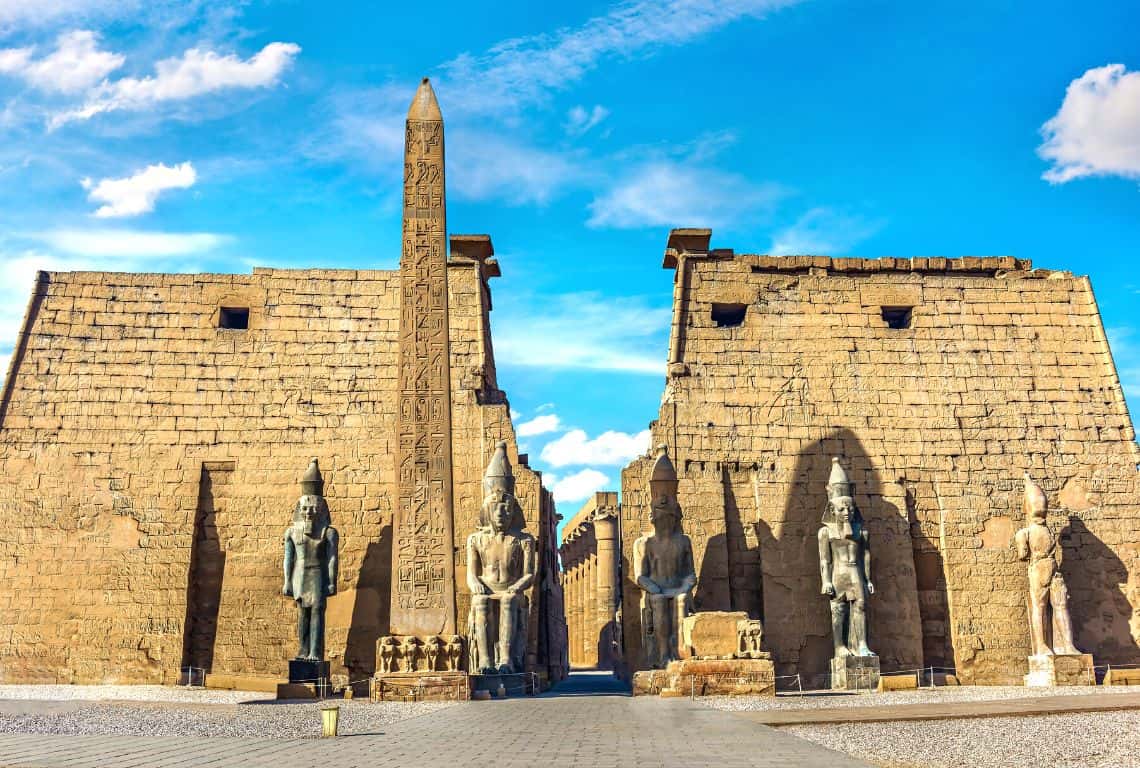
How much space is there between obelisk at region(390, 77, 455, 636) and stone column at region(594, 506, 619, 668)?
12612mm

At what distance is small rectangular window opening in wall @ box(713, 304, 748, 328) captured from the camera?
14922mm

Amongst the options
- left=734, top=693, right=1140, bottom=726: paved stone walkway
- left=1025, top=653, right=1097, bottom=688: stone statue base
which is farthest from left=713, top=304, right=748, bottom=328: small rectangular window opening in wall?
left=734, top=693, right=1140, bottom=726: paved stone walkway

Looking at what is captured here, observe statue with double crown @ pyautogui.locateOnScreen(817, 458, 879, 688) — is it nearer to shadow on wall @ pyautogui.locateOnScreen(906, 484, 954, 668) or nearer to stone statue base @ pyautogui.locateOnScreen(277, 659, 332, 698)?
shadow on wall @ pyautogui.locateOnScreen(906, 484, 954, 668)

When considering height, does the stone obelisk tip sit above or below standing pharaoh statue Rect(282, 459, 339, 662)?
above

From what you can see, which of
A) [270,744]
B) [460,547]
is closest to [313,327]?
[460,547]

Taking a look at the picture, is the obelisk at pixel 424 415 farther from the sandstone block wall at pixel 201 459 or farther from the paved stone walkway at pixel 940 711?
the sandstone block wall at pixel 201 459

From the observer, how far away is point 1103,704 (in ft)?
26.8

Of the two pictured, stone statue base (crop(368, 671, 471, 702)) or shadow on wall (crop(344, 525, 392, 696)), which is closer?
stone statue base (crop(368, 671, 471, 702))

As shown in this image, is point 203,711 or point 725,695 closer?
point 203,711

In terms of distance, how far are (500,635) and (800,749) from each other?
→ 21.0 feet

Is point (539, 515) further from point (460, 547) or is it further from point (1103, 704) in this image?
point (1103, 704)

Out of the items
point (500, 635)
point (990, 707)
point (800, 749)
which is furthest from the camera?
point (500, 635)

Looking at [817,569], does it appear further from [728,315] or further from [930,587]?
[728,315]

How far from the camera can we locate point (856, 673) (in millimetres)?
12258
